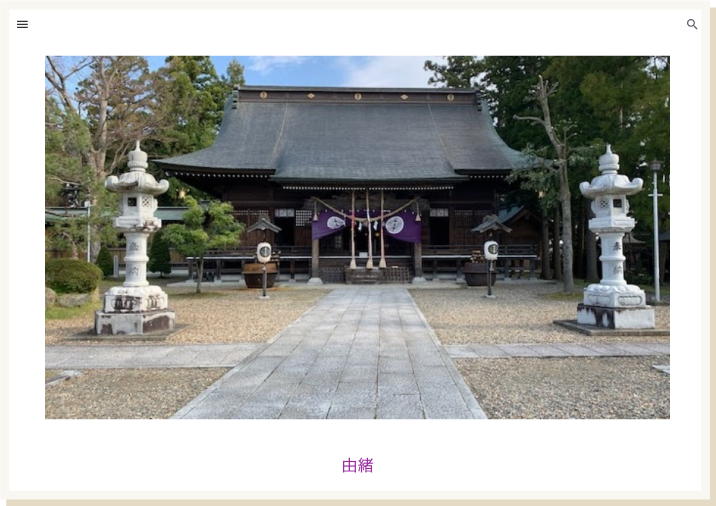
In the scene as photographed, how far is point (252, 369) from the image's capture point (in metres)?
4.32

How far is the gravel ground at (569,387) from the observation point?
3.28m

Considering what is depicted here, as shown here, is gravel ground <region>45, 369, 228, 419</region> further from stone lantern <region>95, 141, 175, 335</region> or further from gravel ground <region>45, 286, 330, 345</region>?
stone lantern <region>95, 141, 175, 335</region>

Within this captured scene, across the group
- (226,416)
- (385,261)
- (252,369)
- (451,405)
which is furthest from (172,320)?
(385,261)

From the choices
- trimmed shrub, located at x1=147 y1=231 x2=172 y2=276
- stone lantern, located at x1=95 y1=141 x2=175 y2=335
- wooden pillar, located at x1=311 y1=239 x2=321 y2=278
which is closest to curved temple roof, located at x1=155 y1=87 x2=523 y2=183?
wooden pillar, located at x1=311 y1=239 x2=321 y2=278

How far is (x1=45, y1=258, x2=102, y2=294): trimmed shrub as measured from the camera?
9.08 metres

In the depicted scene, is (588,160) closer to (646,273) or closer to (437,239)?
(646,273)

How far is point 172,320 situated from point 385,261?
10350 mm

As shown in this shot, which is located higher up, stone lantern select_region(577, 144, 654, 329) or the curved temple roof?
the curved temple roof

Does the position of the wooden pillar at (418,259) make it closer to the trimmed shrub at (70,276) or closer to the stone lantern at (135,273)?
the trimmed shrub at (70,276)

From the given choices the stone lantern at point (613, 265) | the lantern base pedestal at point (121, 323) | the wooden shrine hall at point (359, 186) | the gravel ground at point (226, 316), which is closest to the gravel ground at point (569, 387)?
the stone lantern at point (613, 265)

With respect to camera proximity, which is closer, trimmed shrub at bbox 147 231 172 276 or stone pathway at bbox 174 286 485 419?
stone pathway at bbox 174 286 485 419

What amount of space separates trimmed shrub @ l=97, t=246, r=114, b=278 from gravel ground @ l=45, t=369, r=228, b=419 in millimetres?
15997

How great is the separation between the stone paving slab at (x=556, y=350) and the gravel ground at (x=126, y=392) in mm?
2909

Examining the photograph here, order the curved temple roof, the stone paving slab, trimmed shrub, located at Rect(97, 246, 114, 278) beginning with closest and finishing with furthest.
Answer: the stone paving slab < the curved temple roof < trimmed shrub, located at Rect(97, 246, 114, 278)
